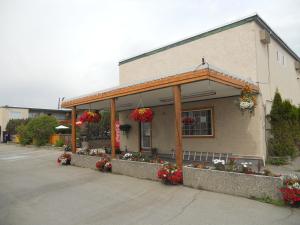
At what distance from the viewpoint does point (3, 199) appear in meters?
7.19

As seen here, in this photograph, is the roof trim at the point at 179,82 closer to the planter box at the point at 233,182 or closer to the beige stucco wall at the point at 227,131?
the beige stucco wall at the point at 227,131

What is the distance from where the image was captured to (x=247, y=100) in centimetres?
859

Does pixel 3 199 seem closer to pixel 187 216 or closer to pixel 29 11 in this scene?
pixel 187 216

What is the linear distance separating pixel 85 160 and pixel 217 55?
711cm

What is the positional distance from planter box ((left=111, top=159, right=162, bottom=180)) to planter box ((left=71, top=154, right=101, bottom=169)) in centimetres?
138

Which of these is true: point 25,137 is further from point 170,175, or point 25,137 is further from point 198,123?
point 170,175

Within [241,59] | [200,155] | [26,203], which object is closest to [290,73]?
[241,59]

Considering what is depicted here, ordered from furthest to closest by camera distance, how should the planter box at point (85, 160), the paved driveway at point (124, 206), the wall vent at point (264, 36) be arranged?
1. the planter box at point (85, 160)
2. the wall vent at point (264, 36)
3. the paved driveway at point (124, 206)

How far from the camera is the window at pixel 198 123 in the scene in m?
11.3

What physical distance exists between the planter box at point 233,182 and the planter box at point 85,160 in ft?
15.7

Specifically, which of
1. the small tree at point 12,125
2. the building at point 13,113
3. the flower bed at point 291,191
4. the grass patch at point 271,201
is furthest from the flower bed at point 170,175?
the small tree at point 12,125

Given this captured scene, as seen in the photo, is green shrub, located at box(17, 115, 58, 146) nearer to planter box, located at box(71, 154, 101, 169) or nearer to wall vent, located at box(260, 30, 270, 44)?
planter box, located at box(71, 154, 101, 169)

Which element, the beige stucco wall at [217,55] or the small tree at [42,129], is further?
the small tree at [42,129]

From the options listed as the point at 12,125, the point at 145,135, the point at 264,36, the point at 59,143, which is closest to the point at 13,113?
the point at 12,125
